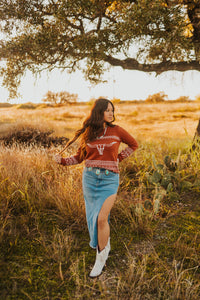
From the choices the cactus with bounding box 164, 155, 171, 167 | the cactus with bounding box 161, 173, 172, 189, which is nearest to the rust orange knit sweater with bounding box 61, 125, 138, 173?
the cactus with bounding box 161, 173, 172, 189

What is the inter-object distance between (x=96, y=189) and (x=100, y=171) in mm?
204

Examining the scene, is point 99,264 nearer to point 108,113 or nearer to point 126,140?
point 126,140

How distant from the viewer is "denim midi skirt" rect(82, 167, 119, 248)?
2850mm

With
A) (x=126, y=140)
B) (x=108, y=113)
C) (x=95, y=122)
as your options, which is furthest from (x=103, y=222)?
(x=108, y=113)

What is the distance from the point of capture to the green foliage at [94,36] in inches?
220

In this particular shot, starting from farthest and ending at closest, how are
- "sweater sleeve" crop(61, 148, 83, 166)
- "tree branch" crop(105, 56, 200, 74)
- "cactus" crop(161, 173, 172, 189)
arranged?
"tree branch" crop(105, 56, 200, 74) → "cactus" crop(161, 173, 172, 189) → "sweater sleeve" crop(61, 148, 83, 166)

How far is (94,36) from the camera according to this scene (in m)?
5.95

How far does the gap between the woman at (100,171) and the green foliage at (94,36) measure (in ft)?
10.5

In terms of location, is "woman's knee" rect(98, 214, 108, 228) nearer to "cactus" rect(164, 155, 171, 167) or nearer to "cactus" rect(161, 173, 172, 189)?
"cactus" rect(161, 173, 172, 189)

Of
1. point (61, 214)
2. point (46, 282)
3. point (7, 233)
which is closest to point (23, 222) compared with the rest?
point (7, 233)

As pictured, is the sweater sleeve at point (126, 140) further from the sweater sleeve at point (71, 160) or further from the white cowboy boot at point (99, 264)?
the white cowboy boot at point (99, 264)

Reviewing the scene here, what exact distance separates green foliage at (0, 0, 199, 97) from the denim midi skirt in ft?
12.2

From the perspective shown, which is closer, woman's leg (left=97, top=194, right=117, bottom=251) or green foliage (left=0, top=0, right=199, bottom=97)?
woman's leg (left=97, top=194, right=117, bottom=251)

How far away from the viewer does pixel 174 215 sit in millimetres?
4520
